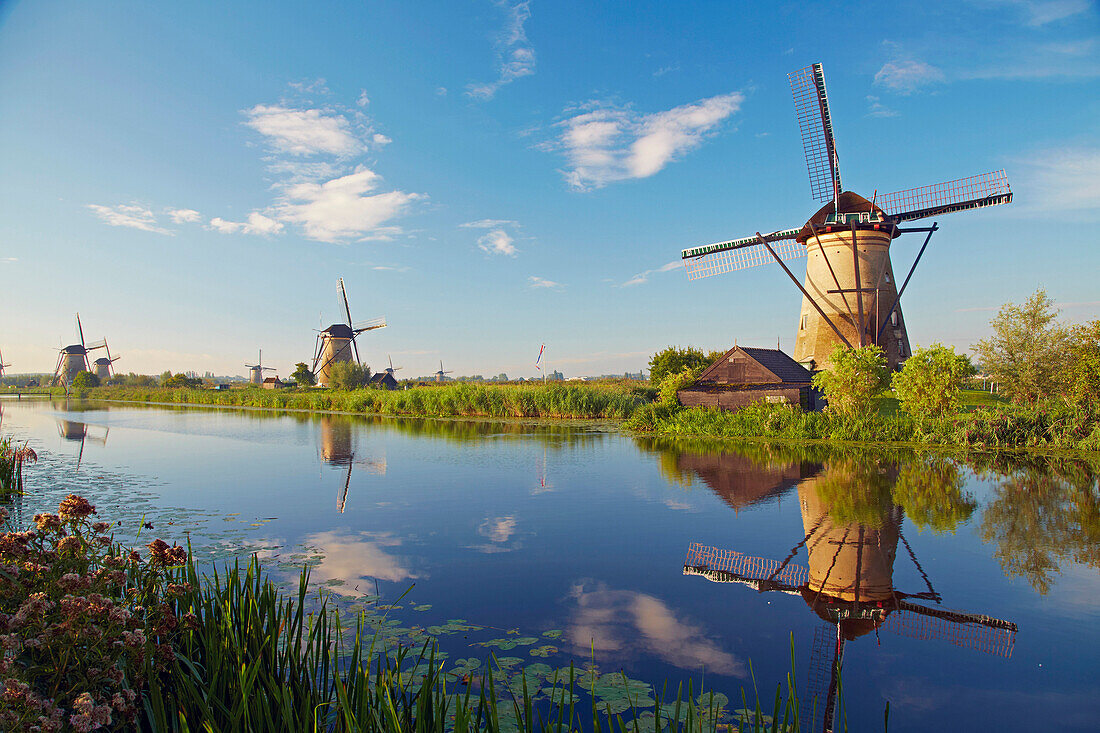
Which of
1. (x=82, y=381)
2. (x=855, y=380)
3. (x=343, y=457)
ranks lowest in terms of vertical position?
(x=343, y=457)

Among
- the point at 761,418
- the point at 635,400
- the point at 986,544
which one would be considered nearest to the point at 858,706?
the point at 986,544

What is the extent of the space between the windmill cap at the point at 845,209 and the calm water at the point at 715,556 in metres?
13.8

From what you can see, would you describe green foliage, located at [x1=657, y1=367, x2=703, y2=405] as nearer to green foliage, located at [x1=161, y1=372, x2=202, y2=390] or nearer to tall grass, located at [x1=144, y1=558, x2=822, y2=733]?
tall grass, located at [x1=144, y1=558, x2=822, y2=733]

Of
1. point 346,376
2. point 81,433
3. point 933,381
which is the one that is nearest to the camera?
point 933,381

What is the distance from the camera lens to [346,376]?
46.5 metres

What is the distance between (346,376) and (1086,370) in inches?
1724

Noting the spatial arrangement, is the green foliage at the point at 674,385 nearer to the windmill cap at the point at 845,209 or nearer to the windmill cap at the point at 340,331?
the windmill cap at the point at 845,209

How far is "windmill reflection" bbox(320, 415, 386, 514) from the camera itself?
11131 millimetres

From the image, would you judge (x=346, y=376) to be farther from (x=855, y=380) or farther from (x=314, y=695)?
(x=314, y=695)

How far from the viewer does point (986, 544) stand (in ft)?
23.4

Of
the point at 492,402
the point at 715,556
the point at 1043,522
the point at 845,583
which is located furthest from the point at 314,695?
the point at 492,402

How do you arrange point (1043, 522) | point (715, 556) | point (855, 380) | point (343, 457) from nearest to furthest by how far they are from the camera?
point (715, 556)
point (1043, 522)
point (343, 457)
point (855, 380)

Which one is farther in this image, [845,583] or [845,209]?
[845,209]

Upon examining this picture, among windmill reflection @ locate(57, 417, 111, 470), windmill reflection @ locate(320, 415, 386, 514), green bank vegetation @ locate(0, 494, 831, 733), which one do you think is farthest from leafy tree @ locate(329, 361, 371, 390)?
green bank vegetation @ locate(0, 494, 831, 733)
